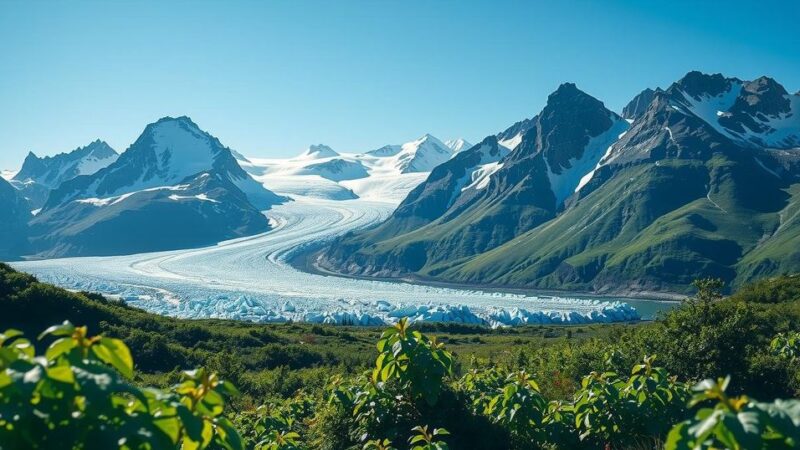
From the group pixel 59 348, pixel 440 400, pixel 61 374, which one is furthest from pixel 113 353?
pixel 440 400

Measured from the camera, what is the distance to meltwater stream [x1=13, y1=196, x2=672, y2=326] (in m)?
102

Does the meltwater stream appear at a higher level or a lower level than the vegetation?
lower

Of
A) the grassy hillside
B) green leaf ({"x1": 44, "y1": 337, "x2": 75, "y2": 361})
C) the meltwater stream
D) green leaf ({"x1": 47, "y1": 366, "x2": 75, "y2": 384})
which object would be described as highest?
green leaf ({"x1": 44, "y1": 337, "x2": 75, "y2": 361})

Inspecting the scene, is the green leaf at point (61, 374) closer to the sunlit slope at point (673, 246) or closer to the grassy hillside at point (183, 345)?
the grassy hillside at point (183, 345)

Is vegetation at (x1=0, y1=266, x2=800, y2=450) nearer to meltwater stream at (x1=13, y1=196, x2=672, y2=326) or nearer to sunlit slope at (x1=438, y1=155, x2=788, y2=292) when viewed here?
meltwater stream at (x1=13, y1=196, x2=672, y2=326)

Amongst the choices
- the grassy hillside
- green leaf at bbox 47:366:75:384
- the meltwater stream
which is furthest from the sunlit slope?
green leaf at bbox 47:366:75:384

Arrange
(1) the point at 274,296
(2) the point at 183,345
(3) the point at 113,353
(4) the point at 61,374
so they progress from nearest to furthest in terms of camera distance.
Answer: (4) the point at 61,374, (3) the point at 113,353, (2) the point at 183,345, (1) the point at 274,296

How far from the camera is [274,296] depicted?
11881 cm

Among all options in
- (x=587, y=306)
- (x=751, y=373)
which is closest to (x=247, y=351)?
(x=751, y=373)

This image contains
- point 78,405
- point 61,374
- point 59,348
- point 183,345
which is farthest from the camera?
point 183,345

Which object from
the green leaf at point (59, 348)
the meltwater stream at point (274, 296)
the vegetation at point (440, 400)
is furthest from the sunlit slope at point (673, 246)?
the green leaf at point (59, 348)

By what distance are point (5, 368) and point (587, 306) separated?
130560 mm

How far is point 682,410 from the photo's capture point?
9.78 metres

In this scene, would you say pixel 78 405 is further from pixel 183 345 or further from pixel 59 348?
pixel 183 345
